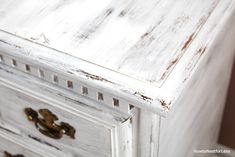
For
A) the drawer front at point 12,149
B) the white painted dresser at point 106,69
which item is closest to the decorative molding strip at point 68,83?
the white painted dresser at point 106,69

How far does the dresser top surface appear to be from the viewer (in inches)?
22.9

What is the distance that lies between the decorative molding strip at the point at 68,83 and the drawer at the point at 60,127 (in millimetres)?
38

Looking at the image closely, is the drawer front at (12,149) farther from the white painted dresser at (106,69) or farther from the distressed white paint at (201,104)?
the distressed white paint at (201,104)

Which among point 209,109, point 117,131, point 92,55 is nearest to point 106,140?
point 117,131

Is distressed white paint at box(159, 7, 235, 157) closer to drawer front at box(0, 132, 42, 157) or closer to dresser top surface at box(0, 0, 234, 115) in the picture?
dresser top surface at box(0, 0, 234, 115)

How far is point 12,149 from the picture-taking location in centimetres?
86

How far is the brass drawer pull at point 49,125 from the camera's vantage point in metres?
0.69

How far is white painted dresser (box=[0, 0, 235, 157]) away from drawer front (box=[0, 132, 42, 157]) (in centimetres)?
8

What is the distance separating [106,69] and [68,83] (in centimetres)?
8

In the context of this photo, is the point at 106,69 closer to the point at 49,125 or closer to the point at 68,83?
the point at 68,83

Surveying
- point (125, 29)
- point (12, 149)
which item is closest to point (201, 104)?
point (125, 29)

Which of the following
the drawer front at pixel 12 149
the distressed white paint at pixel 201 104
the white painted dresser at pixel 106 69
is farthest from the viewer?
the drawer front at pixel 12 149

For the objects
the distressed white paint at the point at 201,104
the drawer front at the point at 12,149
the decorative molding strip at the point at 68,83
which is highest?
the decorative molding strip at the point at 68,83

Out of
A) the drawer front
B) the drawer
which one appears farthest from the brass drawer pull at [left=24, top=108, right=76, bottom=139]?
the drawer front
